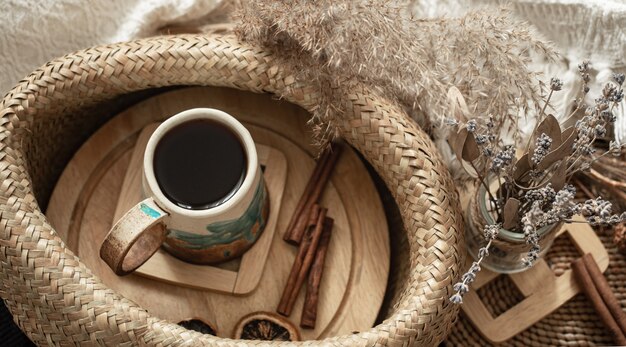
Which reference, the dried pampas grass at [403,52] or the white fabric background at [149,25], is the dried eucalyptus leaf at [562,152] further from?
the white fabric background at [149,25]

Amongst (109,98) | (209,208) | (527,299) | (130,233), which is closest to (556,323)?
(527,299)

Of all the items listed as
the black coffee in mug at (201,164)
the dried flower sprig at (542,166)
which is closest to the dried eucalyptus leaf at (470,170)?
the dried flower sprig at (542,166)

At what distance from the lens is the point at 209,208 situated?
3.29 feet

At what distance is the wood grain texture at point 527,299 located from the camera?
3.82 feet

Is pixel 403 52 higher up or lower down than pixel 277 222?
higher up

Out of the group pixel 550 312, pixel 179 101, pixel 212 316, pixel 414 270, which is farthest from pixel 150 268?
pixel 550 312

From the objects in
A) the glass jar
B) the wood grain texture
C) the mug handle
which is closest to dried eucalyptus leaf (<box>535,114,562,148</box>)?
the glass jar

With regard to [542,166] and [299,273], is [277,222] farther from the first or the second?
[542,166]

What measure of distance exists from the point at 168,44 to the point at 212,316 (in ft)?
1.42

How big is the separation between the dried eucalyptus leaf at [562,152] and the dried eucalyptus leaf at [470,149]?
86 millimetres

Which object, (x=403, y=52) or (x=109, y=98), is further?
(x=109, y=98)

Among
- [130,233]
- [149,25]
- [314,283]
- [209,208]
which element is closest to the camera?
[130,233]

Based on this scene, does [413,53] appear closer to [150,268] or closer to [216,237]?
[216,237]

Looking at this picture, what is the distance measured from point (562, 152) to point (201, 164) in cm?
51
